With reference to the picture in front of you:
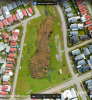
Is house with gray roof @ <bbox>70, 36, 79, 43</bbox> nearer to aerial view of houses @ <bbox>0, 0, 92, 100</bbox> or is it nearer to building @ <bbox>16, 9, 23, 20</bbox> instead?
aerial view of houses @ <bbox>0, 0, 92, 100</bbox>

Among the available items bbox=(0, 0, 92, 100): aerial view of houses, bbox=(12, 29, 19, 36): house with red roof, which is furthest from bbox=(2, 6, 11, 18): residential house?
bbox=(12, 29, 19, 36): house with red roof

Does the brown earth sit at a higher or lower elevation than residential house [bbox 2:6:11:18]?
lower

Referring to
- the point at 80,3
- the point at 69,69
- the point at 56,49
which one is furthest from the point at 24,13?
the point at 69,69

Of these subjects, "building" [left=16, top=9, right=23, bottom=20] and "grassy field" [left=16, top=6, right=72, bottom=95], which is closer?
"grassy field" [left=16, top=6, right=72, bottom=95]

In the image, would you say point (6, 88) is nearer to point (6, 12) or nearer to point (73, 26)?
Result: point (6, 12)

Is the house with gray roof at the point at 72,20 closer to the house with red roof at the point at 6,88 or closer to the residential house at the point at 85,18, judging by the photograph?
the residential house at the point at 85,18

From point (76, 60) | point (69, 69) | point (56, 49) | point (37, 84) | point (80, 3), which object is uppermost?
point (80, 3)

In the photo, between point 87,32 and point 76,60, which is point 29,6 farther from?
point 76,60

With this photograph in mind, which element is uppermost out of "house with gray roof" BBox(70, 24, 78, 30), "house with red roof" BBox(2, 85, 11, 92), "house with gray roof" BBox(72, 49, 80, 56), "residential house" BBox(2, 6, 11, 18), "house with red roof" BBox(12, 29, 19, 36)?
"residential house" BBox(2, 6, 11, 18)
